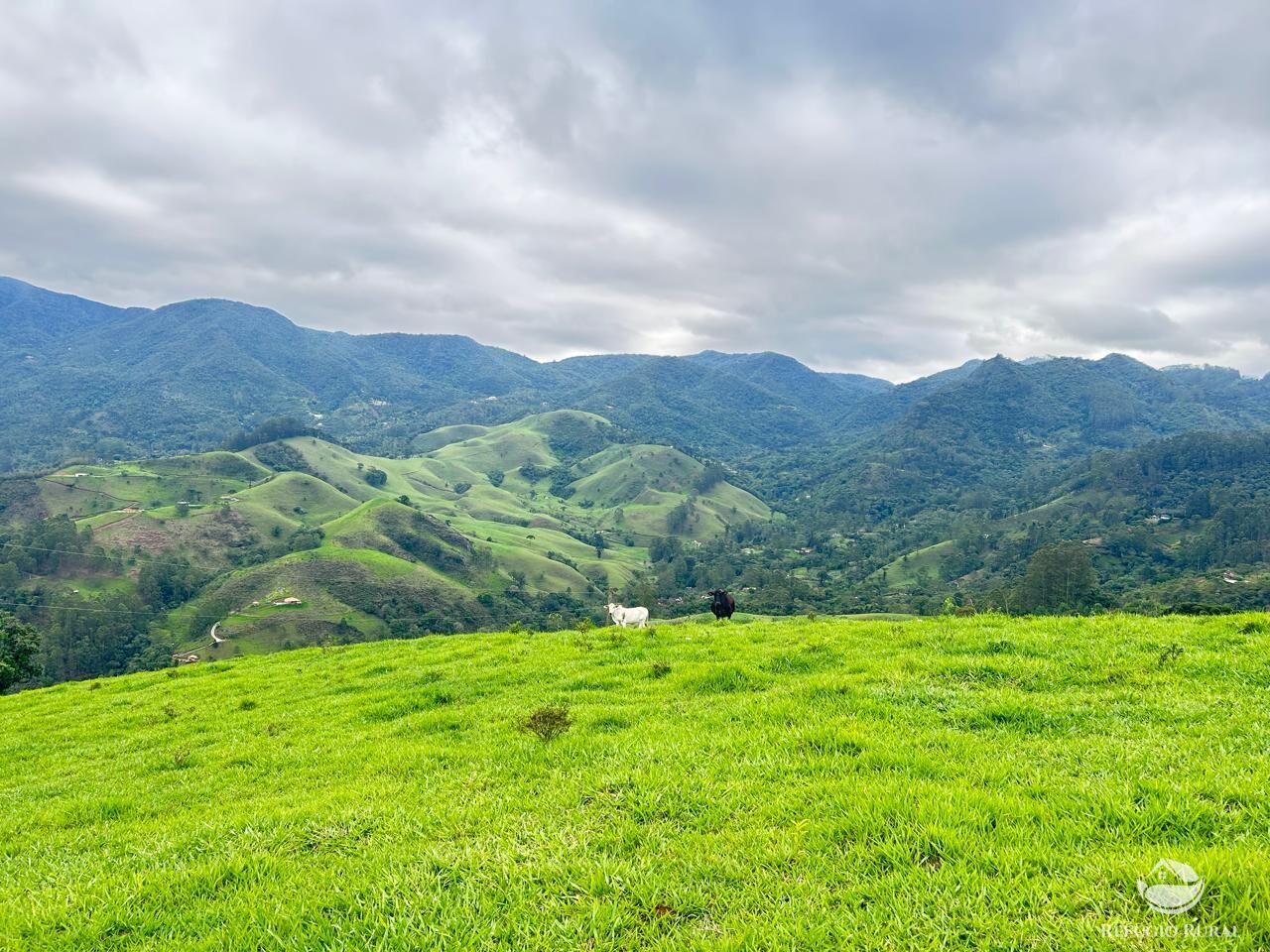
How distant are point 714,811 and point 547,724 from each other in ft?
15.2

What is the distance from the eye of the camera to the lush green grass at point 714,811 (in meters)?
5.62

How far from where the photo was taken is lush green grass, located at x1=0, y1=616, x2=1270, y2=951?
562 cm

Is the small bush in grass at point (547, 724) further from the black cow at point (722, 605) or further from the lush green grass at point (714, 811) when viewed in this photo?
the black cow at point (722, 605)

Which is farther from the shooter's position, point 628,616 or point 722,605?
point 722,605

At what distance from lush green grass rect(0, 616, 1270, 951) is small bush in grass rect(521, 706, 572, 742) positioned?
462mm

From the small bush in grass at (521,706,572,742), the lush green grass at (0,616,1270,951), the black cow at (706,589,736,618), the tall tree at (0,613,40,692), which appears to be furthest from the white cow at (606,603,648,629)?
the tall tree at (0,613,40,692)

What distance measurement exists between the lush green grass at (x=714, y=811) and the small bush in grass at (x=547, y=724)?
46 centimetres

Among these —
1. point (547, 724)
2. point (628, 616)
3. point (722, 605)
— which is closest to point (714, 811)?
point (547, 724)

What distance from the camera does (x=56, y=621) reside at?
16375cm

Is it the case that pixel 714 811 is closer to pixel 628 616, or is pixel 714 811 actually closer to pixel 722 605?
pixel 628 616

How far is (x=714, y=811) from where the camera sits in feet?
25.1


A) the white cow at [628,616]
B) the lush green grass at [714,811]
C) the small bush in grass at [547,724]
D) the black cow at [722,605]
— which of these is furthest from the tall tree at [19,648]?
the small bush in grass at [547,724]

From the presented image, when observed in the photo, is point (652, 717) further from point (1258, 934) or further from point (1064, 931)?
point (1258, 934)

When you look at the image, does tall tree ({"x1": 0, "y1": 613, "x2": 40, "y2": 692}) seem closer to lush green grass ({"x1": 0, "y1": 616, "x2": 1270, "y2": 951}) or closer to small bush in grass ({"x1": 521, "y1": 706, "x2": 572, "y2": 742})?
lush green grass ({"x1": 0, "y1": 616, "x2": 1270, "y2": 951})
